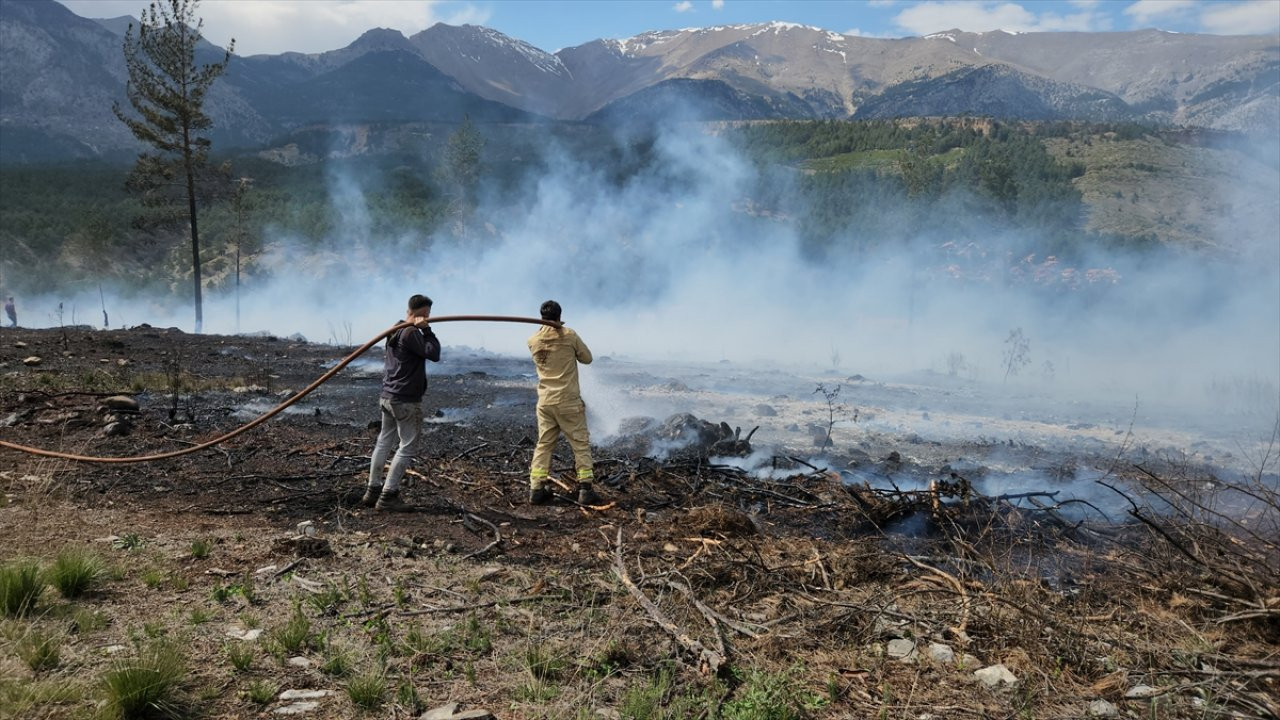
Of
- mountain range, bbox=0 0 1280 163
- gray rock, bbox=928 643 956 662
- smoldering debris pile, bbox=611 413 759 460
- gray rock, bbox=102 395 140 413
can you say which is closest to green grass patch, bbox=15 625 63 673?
gray rock, bbox=928 643 956 662

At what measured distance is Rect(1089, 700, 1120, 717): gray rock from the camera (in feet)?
9.75

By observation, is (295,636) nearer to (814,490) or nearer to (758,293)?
(814,490)

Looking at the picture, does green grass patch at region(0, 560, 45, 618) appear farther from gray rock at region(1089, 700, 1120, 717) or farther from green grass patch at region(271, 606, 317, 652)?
gray rock at region(1089, 700, 1120, 717)

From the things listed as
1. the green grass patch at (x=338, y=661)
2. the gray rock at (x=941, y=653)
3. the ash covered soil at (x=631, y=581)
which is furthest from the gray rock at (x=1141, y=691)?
the green grass patch at (x=338, y=661)

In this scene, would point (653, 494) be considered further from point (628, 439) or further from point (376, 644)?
point (376, 644)

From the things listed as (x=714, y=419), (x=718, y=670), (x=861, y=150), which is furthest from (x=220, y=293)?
(x=861, y=150)

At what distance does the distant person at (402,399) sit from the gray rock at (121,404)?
4.63m

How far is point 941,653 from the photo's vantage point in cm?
A: 350

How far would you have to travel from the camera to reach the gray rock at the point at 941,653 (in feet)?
11.4

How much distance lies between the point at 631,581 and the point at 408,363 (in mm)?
2689

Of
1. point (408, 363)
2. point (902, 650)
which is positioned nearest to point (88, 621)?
point (408, 363)

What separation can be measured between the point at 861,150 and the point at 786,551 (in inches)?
1905

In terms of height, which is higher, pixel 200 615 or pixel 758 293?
pixel 758 293

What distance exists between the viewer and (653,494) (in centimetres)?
641
